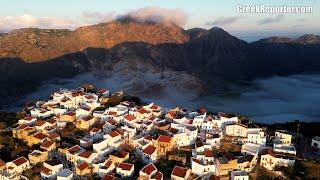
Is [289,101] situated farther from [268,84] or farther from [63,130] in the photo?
[63,130]

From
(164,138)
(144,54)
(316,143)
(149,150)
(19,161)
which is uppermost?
(164,138)

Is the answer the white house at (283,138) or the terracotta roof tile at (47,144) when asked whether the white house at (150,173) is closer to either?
the terracotta roof tile at (47,144)

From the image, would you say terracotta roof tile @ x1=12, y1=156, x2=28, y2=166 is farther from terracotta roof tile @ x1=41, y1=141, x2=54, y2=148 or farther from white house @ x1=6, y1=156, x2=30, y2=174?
terracotta roof tile @ x1=41, y1=141, x2=54, y2=148

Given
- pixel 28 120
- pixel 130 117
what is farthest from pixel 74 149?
pixel 28 120

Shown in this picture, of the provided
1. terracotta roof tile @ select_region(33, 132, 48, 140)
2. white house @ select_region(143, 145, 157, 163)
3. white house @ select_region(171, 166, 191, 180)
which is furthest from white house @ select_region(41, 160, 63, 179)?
white house @ select_region(171, 166, 191, 180)

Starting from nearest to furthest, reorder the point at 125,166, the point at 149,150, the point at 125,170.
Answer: the point at 125,170 → the point at 125,166 → the point at 149,150

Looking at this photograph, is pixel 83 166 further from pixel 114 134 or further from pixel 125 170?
pixel 114 134

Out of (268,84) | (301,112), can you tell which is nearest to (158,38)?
(268,84)
